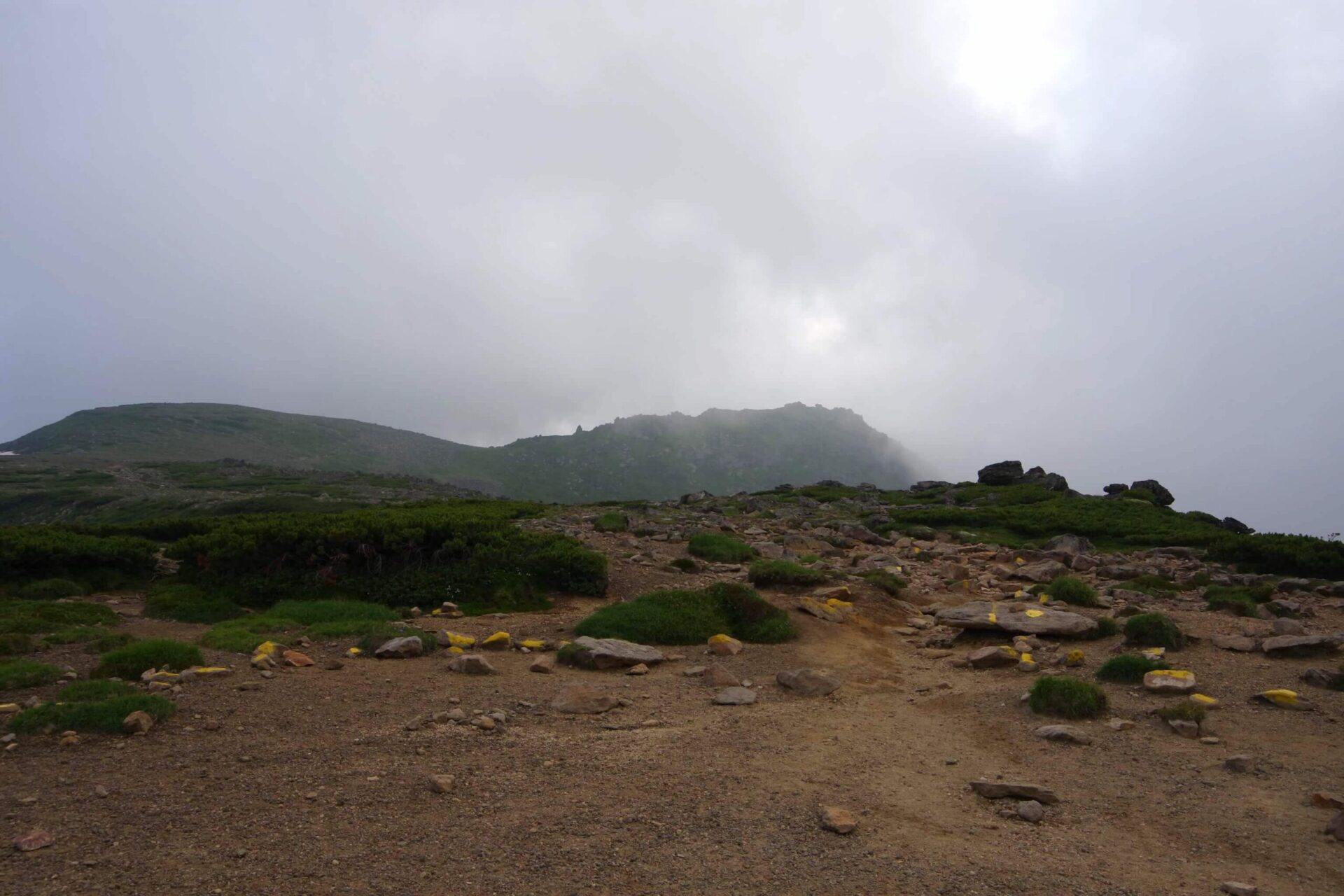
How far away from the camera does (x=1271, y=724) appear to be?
8172 mm

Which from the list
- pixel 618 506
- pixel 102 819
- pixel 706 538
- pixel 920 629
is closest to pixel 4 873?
pixel 102 819

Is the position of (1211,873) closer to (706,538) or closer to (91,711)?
(91,711)

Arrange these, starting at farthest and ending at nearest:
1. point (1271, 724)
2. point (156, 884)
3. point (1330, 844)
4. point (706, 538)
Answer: point (706, 538) → point (1271, 724) → point (1330, 844) → point (156, 884)

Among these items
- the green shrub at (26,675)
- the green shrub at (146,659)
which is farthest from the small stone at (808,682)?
the green shrub at (26,675)

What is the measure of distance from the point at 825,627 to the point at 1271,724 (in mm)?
6353

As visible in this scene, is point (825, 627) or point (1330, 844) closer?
point (1330, 844)

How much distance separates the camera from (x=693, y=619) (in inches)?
511

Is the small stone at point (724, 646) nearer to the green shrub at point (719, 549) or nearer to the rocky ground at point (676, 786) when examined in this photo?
the rocky ground at point (676, 786)

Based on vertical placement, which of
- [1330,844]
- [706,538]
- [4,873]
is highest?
[706,538]

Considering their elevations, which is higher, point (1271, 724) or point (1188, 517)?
point (1188, 517)

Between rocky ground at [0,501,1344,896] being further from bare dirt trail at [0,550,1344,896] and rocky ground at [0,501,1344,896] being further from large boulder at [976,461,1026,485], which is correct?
large boulder at [976,461,1026,485]

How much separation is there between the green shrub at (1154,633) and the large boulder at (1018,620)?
81cm

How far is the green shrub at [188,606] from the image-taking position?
44.9 feet

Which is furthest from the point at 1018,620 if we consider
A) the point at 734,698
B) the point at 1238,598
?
the point at 734,698
